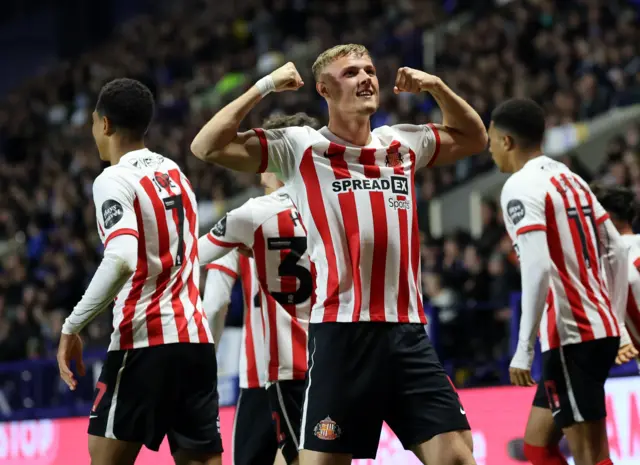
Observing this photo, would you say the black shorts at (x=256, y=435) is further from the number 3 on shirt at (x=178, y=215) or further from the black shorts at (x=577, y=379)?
the black shorts at (x=577, y=379)

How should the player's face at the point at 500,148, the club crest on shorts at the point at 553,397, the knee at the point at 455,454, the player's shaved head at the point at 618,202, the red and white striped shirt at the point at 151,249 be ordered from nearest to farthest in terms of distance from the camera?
the knee at the point at 455,454, the red and white striped shirt at the point at 151,249, the club crest on shorts at the point at 553,397, the player's face at the point at 500,148, the player's shaved head at the point at 618,202

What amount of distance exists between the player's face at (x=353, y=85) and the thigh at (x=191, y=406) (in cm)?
123

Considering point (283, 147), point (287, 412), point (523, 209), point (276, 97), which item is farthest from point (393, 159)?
point (276, 97)

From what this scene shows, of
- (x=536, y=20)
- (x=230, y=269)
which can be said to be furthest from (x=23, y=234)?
(x=230, y=269)

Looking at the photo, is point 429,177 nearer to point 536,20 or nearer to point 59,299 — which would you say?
point 536,20

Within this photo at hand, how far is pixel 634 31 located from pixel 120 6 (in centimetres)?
1693

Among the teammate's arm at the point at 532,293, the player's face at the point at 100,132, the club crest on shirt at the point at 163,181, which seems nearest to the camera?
the club crest on shirt at the point at 163,181

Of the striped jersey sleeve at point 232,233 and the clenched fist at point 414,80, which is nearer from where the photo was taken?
the clenched fist at point 414,80

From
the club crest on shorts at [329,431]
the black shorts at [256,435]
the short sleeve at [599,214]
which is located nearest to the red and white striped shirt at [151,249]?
the club crest on shorts at [329,431]

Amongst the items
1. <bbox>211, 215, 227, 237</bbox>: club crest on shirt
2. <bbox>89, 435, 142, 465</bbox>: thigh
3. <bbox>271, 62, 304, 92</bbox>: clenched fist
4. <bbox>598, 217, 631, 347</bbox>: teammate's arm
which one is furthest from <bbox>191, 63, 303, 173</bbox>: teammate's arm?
<bbox>598, 217, 631, 347</bbox>: teammate's arm

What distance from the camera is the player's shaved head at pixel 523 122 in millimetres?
5621

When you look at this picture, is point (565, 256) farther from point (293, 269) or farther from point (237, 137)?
point (237, 137)

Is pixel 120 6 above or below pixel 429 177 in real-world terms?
above

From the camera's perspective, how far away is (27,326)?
14172 millimetres
